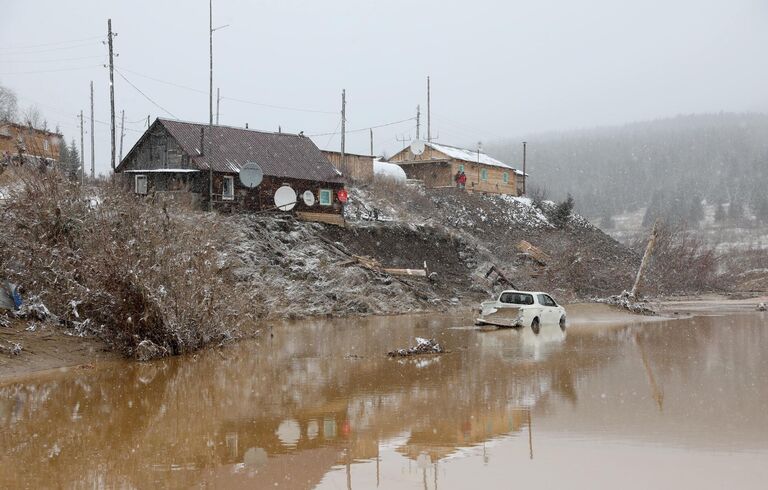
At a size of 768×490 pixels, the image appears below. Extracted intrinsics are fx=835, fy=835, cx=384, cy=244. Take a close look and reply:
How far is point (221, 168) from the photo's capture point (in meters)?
44.2

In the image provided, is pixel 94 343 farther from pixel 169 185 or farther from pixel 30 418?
pixel 169 185

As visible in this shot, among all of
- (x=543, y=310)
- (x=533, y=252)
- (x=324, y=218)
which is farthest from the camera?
(x=533, y=252)

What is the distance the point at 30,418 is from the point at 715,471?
1027cm

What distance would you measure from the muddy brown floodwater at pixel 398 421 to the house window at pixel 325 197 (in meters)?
26.2

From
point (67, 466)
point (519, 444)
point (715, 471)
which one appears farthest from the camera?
point (519, 444)

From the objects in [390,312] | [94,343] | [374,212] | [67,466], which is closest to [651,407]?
[67,466]

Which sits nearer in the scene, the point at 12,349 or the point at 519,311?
the point at 12,349

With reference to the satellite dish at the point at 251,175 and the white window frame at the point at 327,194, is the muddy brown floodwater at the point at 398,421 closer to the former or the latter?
the satellite dish at the point at 251,175

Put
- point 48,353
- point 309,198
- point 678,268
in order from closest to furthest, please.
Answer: point 48,353
point 309,198
point 678,268

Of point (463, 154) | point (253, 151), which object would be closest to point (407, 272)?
point (253, 151)

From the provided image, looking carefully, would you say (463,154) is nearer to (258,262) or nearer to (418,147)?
(418,147)

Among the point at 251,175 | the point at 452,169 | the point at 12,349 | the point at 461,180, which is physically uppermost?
the point at 452,169

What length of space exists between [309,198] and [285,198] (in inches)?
70.7

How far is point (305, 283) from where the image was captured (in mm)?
38938
